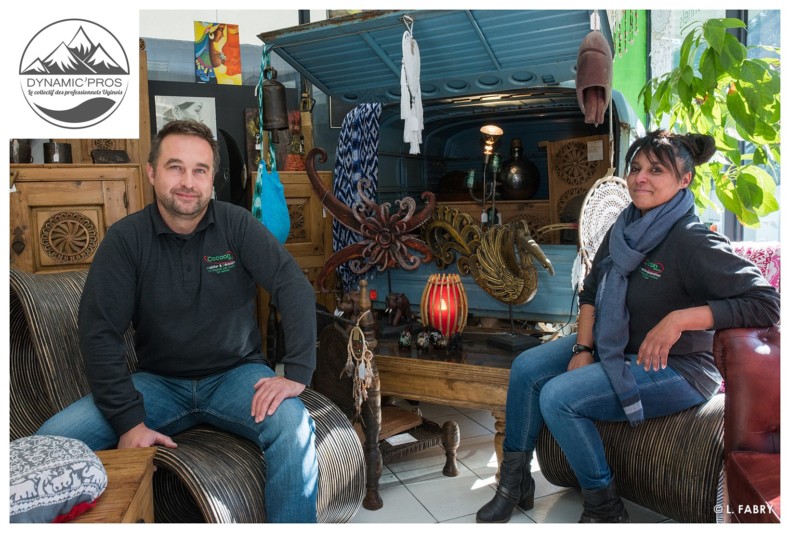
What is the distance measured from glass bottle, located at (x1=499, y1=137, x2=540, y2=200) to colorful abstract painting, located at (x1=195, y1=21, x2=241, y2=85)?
2518 mm

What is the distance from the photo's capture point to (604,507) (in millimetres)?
2195

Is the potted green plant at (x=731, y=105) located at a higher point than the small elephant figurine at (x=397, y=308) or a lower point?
higher

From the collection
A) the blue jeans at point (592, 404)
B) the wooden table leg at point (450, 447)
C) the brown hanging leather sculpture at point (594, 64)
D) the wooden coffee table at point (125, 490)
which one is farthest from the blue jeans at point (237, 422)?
the brown hanging leather sculpture at point (594, 64)

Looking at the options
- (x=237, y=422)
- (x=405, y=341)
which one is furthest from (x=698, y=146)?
(x=237, y=422)

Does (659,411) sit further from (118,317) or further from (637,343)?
(118,317)

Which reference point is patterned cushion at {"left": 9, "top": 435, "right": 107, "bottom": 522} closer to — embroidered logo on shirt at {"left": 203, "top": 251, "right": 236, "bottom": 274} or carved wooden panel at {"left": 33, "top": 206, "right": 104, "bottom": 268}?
embroidered logo on shirt at {"left": 203, "top": 251, "right": 236, "bottom": 274}

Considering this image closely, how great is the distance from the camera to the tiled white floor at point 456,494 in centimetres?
256

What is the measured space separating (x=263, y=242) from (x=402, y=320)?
124 cm

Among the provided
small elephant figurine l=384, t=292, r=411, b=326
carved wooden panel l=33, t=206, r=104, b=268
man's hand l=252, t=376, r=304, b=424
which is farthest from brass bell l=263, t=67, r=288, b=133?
man's hand l=252, t=376, r=304, b=424

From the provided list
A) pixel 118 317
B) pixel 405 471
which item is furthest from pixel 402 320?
pixel 118 317

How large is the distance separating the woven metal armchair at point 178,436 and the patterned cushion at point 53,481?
1.40 ft

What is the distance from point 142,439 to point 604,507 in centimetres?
155

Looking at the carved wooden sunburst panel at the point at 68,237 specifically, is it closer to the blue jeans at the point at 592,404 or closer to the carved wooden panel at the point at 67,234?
the carved wooden panel at the point at 67,234
